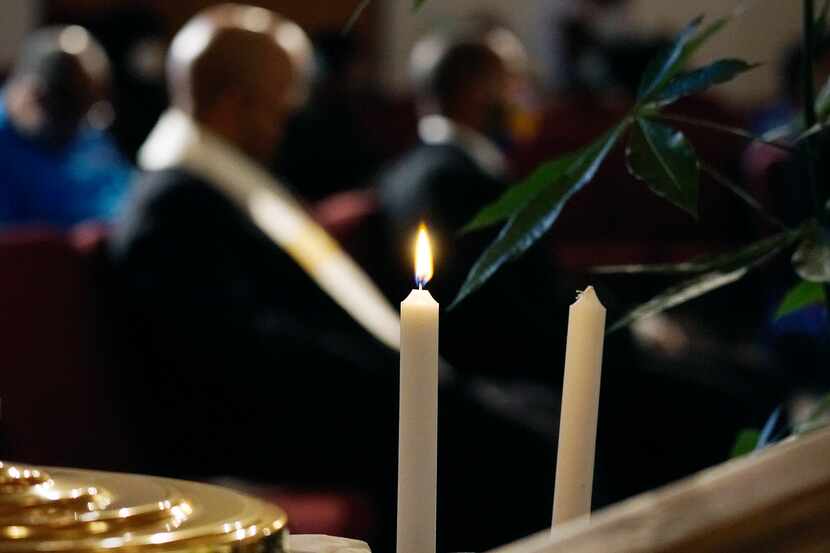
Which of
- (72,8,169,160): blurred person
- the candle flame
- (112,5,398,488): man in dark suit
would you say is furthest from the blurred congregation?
(72,8,169,160): blurred person

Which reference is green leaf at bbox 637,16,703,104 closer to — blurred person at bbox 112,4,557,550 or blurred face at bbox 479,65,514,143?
blurred person at bbox 112,4,557,550

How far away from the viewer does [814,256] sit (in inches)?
31.4

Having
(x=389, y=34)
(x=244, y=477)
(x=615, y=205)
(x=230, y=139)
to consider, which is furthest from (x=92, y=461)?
(x=389, y=34)

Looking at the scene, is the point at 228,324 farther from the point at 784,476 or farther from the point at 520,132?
the point at 784,476

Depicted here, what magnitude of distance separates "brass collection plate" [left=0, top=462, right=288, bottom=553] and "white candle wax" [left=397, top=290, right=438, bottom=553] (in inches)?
2.3

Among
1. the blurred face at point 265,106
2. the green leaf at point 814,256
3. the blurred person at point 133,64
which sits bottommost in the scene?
the green leaf at point 814,256

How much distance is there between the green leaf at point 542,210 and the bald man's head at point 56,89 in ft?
11.8

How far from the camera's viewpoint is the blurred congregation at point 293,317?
2465mm

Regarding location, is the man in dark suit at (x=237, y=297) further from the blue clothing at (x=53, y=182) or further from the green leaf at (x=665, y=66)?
the green leaf at (x=665, y=66)

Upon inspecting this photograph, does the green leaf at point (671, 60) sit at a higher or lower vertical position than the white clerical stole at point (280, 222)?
lower

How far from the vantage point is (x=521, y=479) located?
2852mm

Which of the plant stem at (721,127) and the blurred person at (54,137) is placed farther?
the blurred person at (54,137)

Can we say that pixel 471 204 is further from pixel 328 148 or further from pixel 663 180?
pixel 663 180

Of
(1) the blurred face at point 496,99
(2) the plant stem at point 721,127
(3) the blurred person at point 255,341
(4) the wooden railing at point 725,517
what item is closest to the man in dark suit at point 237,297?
(3) the blurred person at point 255,341
